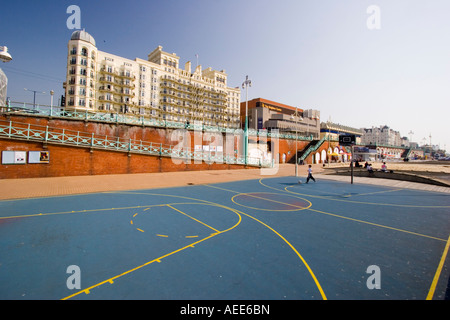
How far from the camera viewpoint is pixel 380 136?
170500mm

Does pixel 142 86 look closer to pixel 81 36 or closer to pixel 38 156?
pixel 81 36

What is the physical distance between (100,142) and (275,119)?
72876 mm

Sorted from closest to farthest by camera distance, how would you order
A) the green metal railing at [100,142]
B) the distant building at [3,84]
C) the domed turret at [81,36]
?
the green metal railing at [100,142] < the distant building at [3,84] < the domed turret at [81,36]

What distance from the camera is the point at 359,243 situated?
7383 mm

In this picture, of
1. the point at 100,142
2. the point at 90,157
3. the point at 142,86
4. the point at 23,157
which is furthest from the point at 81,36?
the point at 23,157

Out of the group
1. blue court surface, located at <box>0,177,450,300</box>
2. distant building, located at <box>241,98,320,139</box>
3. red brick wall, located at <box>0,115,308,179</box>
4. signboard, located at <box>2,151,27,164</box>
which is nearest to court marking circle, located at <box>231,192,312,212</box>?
blue court surface, located at <box>0,177,450,300</box>

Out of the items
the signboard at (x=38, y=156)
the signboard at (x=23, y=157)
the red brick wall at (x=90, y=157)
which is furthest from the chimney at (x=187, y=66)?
the signboard at (x=23, y=157)

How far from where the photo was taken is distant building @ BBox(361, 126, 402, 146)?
168 meters

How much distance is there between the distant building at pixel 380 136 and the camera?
16838 cm

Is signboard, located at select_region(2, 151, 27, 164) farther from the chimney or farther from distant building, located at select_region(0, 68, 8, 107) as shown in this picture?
the chimney

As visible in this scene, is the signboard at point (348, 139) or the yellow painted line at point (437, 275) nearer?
the yellow painted line at point (437, 275)

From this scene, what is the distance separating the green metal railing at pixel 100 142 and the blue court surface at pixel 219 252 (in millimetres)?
11242

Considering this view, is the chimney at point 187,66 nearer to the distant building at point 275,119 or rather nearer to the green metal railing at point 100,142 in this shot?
the distant building at point 275,119

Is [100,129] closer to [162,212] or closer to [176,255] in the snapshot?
[162,212]
